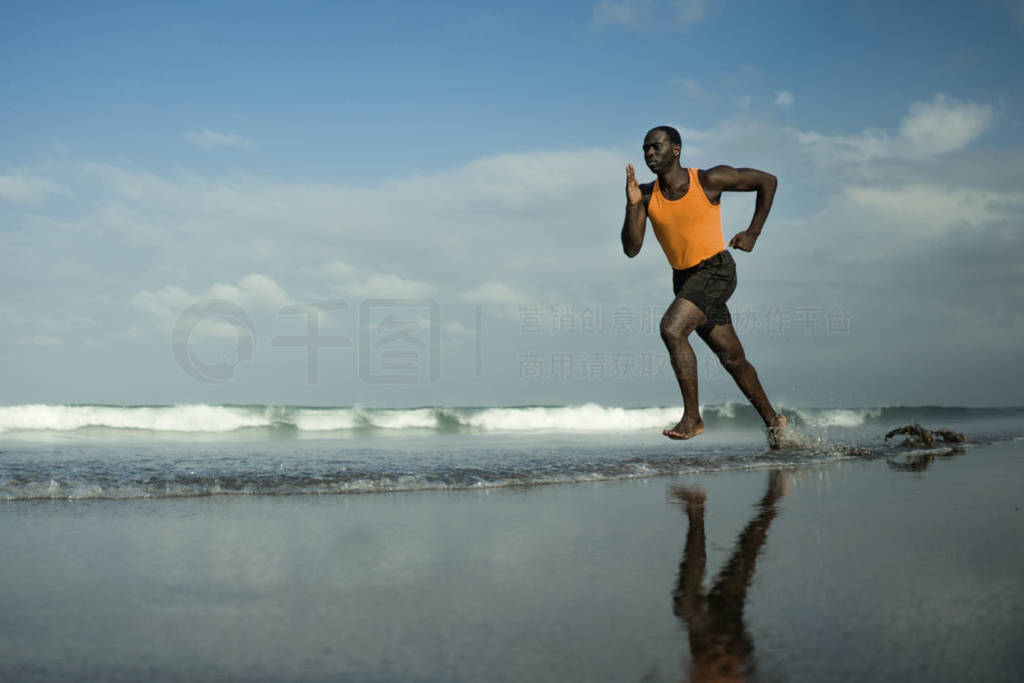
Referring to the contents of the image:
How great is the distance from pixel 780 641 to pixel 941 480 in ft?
9.96

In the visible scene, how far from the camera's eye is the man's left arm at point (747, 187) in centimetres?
482

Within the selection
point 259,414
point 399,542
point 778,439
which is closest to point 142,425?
point 259,414

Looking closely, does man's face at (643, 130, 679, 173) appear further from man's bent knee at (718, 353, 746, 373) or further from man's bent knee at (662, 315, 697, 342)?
man's bent knee at (718, 353, 746, 373)

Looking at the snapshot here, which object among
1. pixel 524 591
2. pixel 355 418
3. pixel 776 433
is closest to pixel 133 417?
pixel 355 418

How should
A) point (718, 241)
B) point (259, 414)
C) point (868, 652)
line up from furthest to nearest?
point (259, 414), point (718, 241), point (868, 652)

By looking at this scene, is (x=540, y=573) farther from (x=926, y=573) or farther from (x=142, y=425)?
(x=142, y=425)

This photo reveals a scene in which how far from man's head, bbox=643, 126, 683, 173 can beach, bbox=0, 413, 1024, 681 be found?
2.38m

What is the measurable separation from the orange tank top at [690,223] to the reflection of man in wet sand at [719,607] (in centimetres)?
262

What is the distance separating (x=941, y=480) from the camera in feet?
12.6

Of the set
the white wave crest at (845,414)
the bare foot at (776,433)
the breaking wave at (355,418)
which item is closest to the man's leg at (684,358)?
the bare foot at (776,433)

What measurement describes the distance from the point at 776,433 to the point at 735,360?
1.06 metres

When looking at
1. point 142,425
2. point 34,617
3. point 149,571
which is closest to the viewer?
point 34,617

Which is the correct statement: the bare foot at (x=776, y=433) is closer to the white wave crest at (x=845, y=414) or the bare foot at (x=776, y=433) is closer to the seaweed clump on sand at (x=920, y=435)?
the seaweed clump on sand at (x=920, y=435)

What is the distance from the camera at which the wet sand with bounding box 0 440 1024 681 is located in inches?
49.6
